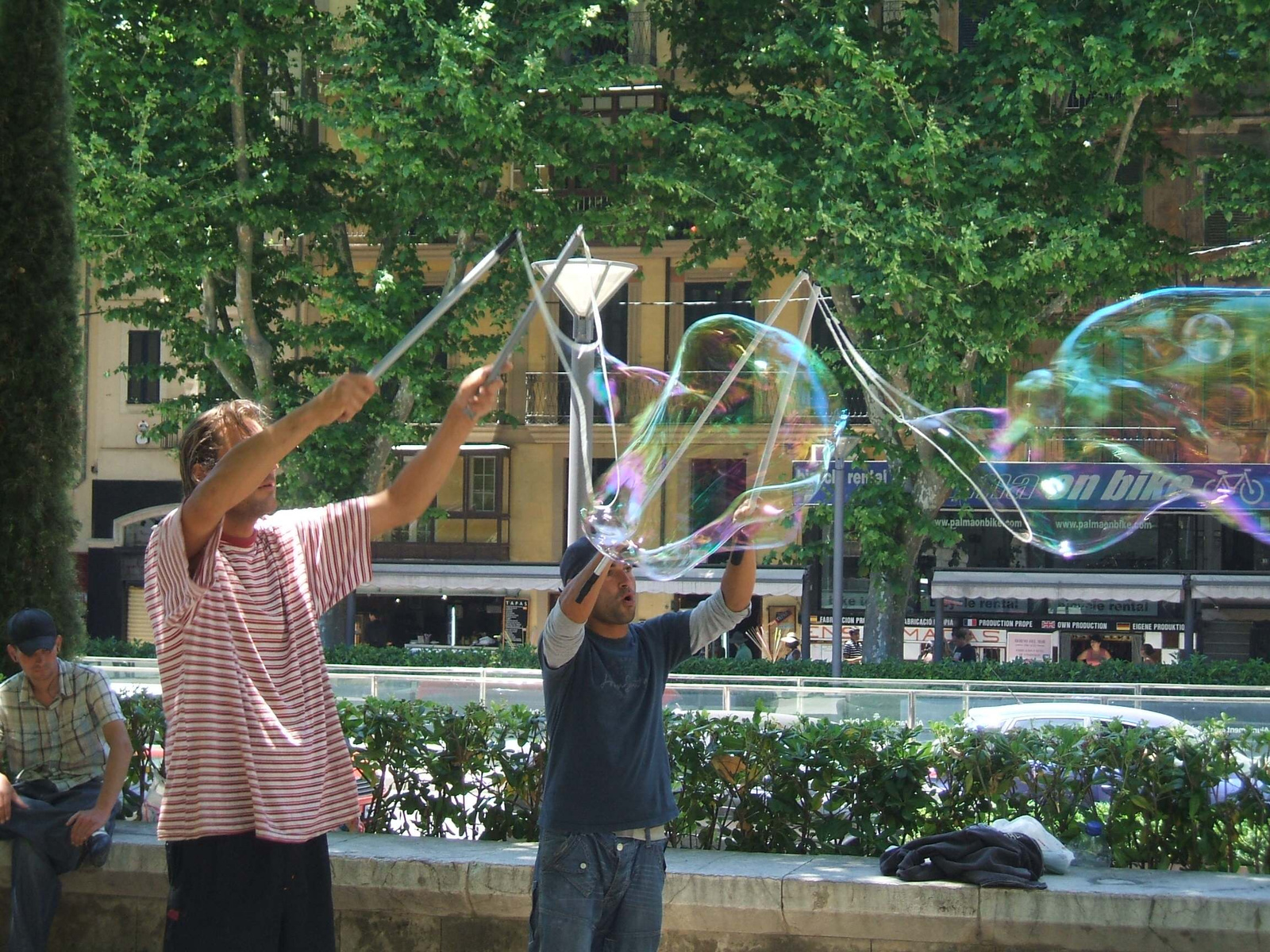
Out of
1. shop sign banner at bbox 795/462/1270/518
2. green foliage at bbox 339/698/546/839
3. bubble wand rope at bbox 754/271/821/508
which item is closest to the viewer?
bubble wand rope at bbox 754/271/821/508

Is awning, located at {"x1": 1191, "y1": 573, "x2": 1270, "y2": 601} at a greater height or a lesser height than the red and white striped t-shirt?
lesser

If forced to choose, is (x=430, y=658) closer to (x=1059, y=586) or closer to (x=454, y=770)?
(x=1059, y=586)

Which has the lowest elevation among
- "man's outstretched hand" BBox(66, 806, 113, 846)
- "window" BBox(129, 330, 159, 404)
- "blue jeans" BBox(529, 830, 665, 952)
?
"man's outstretched hand" BBox(66, 806, 113, 846)

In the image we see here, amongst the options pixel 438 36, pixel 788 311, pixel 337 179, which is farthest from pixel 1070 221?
pixel 337 179

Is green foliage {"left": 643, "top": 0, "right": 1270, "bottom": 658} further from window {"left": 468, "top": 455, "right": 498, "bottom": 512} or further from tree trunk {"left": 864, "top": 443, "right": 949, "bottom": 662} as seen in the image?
window {"left": 468, "top": 455, "right": 498, "bottom": 512}

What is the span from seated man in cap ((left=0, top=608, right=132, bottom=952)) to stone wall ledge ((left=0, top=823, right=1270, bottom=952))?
247 millimetres

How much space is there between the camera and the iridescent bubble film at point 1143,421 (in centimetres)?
595

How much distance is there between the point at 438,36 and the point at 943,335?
7.08m

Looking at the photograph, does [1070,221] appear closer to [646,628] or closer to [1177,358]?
[1177,358]

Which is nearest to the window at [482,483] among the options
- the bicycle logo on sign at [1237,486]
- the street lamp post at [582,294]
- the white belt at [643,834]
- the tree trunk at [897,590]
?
the tree trunk at [897,590]

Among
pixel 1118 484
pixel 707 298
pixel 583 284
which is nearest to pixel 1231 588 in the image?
pixel 707 298

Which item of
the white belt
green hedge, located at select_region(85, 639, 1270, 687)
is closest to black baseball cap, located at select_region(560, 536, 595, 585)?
the white belt

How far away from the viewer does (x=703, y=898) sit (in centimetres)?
491

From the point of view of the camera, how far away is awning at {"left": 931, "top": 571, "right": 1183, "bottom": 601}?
75.2 ft
